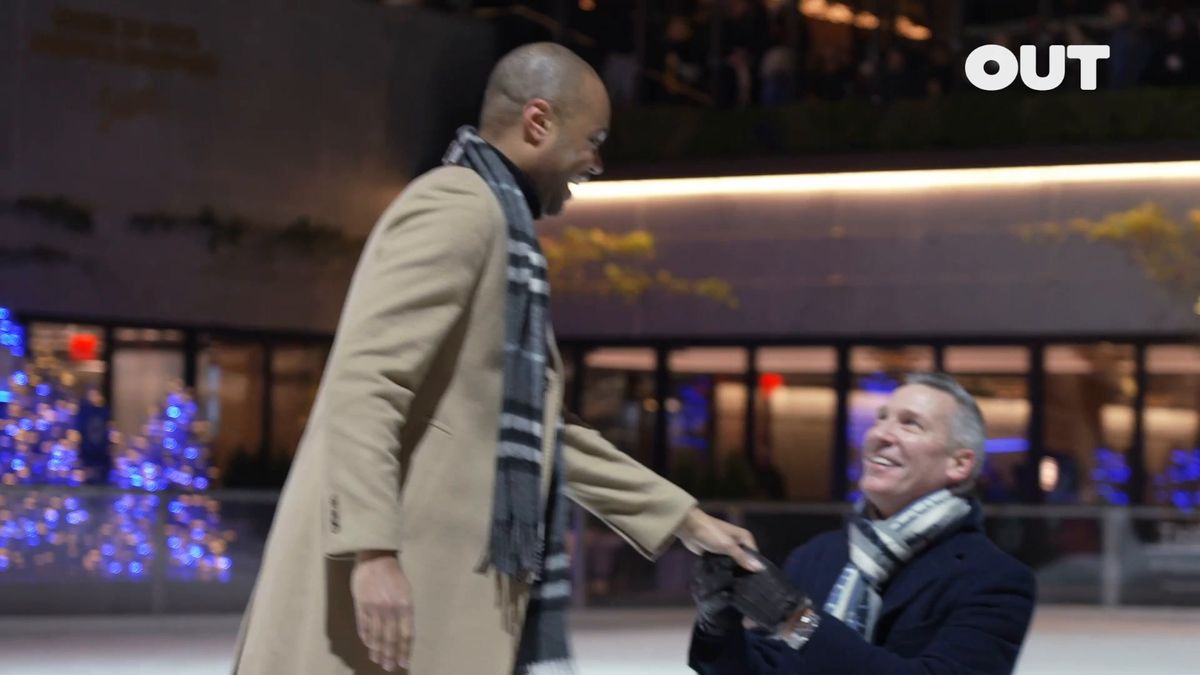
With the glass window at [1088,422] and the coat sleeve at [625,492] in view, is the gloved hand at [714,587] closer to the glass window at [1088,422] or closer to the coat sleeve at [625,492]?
the coat sleeve at [625,492]

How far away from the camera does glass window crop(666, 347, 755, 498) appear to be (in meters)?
23.1

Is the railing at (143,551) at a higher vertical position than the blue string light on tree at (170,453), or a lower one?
lower

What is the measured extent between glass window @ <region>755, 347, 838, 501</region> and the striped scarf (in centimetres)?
1871

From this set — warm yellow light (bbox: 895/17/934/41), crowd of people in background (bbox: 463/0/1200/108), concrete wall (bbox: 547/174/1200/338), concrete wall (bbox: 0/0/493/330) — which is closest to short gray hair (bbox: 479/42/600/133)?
concrete wall (bbox: 0/0/493/330)

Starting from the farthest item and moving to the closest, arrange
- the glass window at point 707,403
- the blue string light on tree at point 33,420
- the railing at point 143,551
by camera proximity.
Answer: the glass window at point 707,403 < the blue string light on tree at point 33,420 < the railing at point 143,551

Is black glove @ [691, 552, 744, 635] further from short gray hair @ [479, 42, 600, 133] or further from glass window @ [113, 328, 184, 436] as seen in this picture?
glass window @ [113, 328, 184, 436]

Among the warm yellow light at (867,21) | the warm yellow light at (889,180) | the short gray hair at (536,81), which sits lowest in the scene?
the short gray hair at (536,81)

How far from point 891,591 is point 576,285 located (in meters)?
19.4

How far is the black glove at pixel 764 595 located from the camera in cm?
324

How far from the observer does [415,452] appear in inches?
109

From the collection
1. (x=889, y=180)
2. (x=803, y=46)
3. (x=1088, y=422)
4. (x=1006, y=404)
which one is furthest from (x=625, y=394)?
(x=1088, y=422)

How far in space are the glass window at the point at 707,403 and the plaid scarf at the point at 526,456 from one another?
1962 cm

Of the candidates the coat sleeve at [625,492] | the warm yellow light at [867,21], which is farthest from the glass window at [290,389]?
the coat sleeve at [625,492]

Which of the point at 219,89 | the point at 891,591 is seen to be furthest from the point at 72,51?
the point at 891,591
